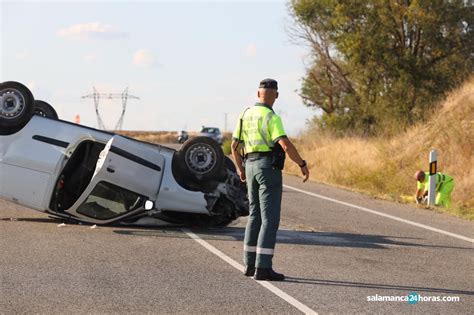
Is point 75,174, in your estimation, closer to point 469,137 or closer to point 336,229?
point 336,229

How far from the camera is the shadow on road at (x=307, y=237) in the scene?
11.3 metres

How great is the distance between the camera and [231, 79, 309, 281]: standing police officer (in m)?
8.31

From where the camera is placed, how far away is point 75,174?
1184cm

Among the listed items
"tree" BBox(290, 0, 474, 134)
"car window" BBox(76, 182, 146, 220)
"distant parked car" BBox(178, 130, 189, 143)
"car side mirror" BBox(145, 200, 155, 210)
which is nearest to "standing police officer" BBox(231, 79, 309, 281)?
"car side mirror" BBox(145, 200, 155, 210)

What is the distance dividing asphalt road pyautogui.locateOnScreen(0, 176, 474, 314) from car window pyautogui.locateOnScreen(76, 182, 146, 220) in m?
0.27

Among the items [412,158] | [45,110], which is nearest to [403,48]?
[412,158]

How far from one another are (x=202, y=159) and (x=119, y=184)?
1.30m

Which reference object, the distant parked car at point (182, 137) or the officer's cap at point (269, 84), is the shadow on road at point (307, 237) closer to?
the officer's cap at point (269, 84)

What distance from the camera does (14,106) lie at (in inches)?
469

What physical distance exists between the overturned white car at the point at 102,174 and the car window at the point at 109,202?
1cm

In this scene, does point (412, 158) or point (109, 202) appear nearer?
point (109, 202)

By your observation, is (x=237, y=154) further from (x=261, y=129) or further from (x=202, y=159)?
(x=202, y=159)

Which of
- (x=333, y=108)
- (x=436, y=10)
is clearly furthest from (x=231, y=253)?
(x=333, y=108)

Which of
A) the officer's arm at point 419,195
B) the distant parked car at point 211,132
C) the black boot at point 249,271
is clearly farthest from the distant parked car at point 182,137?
the black boot at point 249,271
